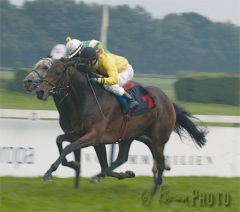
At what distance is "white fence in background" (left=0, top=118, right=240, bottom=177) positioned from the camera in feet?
24.6

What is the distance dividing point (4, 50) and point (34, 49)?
0.96 m

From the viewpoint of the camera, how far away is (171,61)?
16.4m

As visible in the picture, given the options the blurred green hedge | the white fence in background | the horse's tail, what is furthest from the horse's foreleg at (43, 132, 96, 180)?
the blurred green hedge

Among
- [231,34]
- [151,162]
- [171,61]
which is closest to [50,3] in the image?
[171,61]

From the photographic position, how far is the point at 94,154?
7.75 metres

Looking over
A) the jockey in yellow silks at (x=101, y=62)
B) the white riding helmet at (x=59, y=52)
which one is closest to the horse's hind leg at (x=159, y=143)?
the jockey in yellow silks at (x=101, y=62)

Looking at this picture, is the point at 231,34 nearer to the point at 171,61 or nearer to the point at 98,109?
the point at 171,61

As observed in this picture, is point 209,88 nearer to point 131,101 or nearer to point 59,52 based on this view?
point 131,101

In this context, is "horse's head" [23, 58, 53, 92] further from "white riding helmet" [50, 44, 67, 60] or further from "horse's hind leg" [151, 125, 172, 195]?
"horse's hind leg" [151, 125, 172, 195]

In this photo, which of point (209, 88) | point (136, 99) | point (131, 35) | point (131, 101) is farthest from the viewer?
point (209, 88)

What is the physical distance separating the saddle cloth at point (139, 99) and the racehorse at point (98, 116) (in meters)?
0.04

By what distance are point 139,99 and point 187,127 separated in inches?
35.7

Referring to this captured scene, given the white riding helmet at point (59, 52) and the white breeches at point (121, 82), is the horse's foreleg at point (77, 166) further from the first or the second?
the white riding helmet at point (59, 52)

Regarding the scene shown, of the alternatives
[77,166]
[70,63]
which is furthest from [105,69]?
[77,166]
